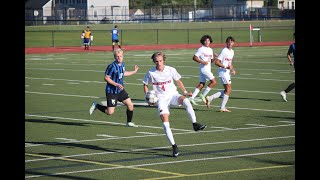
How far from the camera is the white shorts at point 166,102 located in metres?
12.6

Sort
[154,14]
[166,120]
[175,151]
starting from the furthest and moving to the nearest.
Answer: [154,14] → [166,120] → [175,151]

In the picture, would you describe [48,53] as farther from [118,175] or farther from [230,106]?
[118,175]

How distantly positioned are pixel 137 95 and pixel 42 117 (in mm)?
6078

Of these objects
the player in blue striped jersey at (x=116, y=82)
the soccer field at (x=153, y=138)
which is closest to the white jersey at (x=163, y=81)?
the soccer field at (x=153, y=138)

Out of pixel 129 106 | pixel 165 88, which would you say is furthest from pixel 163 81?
pixel 129 106

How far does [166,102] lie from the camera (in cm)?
1288

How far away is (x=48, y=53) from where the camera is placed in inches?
2240

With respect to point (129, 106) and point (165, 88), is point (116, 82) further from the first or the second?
point (165, 88)

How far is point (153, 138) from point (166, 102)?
227 cm

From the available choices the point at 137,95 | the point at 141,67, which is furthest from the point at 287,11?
the point at 137,95

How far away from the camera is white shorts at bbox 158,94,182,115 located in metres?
12.6

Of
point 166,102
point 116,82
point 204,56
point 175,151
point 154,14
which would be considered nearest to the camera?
point 175,151

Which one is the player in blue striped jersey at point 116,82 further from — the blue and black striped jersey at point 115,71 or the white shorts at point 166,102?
the white shorts at point 166,102
